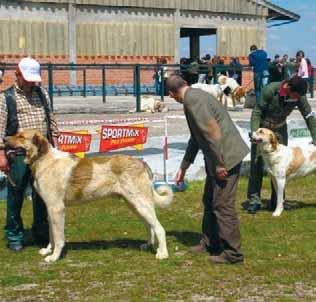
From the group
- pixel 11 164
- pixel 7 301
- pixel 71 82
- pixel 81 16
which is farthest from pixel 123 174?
pixel 81 16

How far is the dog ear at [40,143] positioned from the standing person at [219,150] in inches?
47.7

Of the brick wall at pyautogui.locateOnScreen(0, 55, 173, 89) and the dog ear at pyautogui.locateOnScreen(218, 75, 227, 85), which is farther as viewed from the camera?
the dog ear at pyautogui.locateOnScreen(218, 75, 227, 85)

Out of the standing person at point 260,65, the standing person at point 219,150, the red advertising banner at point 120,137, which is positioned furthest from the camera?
the standing person at point 260,65

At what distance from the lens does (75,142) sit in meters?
9.92

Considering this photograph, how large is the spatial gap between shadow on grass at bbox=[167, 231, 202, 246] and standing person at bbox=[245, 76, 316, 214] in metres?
1.32

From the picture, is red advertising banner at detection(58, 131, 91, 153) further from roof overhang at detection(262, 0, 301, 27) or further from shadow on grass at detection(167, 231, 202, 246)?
roof overhang at detection(262, 0, 301, 27)

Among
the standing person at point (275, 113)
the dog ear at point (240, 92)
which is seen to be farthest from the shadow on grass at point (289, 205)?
the dog ear at point (240, 92)

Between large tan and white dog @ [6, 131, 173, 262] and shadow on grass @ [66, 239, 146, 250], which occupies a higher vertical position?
large tan and white dog @ [6, 131, 173, 262]

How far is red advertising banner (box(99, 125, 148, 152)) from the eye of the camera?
10242mm

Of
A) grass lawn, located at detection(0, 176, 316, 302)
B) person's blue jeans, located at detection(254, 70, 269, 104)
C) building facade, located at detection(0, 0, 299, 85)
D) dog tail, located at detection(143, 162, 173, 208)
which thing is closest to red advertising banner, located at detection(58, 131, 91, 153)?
grass lawn, located at detection(0, 176, 316, 302)

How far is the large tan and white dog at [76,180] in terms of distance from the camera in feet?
21.3

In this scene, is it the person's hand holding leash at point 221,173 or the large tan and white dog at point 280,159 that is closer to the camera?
the person's hand holding leash at point 221,173

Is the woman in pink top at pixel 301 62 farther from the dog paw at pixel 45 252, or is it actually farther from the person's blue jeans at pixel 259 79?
the dog paw at pixel 45 252

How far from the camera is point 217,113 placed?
240 inches
